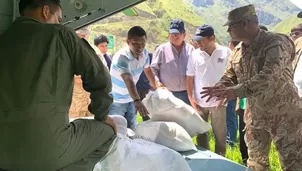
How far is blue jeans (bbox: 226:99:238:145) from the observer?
5402 millimetres

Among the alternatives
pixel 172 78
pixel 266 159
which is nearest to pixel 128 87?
pixel 172 78

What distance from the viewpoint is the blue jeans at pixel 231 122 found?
17.7ft

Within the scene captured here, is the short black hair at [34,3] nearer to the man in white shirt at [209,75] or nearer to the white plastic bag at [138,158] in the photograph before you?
the white plastic bag at [138,158]

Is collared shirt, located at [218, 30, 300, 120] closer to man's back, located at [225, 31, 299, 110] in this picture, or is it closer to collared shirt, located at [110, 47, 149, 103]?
man's back, located at [225, 31, 299, 110]

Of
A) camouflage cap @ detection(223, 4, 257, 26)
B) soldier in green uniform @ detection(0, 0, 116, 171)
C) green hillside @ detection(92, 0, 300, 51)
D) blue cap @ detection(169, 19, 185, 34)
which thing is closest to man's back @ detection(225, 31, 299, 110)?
camouflage cap @ detection(223, 4, 257, 26)

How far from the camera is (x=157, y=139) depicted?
10.7 ft

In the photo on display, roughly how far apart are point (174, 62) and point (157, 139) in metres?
1.89

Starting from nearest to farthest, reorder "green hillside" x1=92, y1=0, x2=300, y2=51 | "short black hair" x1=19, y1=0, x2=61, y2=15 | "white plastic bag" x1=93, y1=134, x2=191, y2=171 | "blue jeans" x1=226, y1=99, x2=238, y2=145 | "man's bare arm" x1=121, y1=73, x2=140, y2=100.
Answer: "short black hair" x1=19, y1=0, x2=61, y2=15
"white plastic bag" x1=93, y1=134, x2=191, y2=171
"man's bare arm" x1=121, y1=73, x2=140, y2=100
"blue jeans" x1=226, y1=99, x2=238, y2=145
"green hillside" x1=92, y1=0, x2=300, y2=51

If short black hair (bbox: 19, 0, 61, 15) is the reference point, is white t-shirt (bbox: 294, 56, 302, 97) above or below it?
below

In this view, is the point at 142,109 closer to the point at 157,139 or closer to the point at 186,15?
the point at 157,139

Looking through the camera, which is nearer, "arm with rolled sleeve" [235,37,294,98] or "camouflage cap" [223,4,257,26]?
"arm with rolled sleeve" [235,37,294,98]

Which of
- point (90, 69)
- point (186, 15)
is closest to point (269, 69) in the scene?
point (90, 69)

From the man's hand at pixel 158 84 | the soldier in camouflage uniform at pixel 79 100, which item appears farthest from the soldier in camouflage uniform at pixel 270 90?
the soldier in camouflage uniform at pixel 79 100

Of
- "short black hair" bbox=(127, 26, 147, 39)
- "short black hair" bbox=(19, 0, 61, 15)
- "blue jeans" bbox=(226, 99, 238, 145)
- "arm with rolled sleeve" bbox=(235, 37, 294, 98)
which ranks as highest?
"short black hair" bbox=(19, 0, 61, 15)
